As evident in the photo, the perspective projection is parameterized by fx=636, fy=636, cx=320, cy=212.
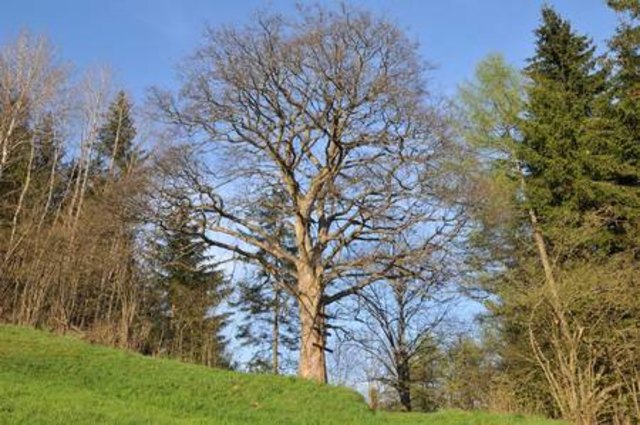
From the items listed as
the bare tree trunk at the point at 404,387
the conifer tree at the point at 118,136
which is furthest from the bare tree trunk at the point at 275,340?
the conifer tree at the point at 118,136

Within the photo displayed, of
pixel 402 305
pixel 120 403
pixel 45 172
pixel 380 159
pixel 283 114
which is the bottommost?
pixel 120 403

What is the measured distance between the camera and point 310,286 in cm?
1653

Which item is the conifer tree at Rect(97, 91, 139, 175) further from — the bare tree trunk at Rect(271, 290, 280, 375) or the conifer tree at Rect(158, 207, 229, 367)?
the bare tree trunk at Rect(271, 290, 280, 375)

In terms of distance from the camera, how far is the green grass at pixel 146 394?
8.08m

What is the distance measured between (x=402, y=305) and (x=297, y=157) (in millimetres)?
9446

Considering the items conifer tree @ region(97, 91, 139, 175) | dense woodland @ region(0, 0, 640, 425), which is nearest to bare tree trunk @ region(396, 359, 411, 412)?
dense woodland @ region(0, 0, 640, 425)

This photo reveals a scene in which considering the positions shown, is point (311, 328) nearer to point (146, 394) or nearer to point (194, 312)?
point (146, 394)

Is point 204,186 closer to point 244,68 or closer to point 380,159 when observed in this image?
point 244,68

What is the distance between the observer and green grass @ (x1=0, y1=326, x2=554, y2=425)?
8.08 metres

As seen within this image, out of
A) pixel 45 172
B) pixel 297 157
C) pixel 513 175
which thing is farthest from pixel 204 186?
pixel 45 172

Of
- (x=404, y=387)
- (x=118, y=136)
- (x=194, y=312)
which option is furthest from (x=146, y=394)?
(x=118, y=136)

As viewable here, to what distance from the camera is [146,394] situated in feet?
34.5

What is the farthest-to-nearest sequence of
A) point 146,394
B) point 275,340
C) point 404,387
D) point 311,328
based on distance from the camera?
point 275,340
point 404,387
point 311,328
point 146,394

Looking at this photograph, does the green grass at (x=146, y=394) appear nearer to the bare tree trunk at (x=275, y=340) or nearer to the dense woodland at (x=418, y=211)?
the dense woodland at (x=418, y=211)
